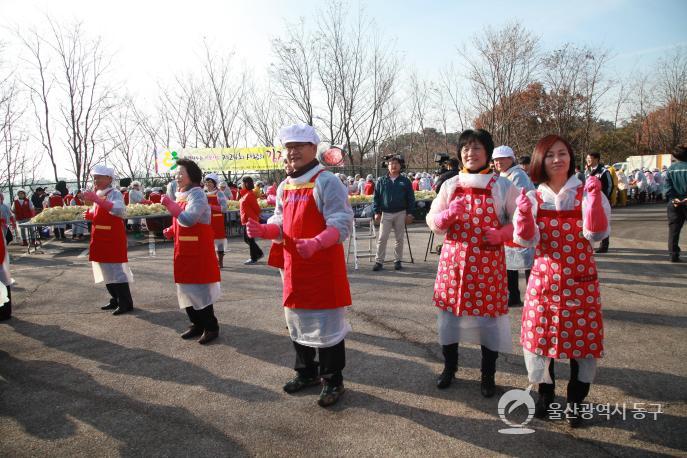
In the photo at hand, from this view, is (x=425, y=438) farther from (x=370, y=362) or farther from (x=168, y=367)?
(x=168, y=367)

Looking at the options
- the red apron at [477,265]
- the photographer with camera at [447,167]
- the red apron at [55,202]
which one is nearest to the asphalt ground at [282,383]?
the red apron at [477,265]

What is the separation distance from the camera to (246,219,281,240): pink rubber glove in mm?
3105

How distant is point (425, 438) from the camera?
2688mm

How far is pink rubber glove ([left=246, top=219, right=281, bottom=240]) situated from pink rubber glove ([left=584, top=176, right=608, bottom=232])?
80.9 inches

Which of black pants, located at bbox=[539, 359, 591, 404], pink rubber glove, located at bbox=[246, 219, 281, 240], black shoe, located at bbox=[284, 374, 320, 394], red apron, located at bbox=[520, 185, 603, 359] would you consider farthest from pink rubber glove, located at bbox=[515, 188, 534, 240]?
black shoe, located at bbox=[284, 374, 320, 394]

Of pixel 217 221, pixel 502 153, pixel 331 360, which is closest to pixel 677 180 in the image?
pixel 502 153

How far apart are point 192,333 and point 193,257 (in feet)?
2.88

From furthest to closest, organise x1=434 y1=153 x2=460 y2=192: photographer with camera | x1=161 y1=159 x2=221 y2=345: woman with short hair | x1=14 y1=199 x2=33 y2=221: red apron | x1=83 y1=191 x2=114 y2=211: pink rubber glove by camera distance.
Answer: x1=14 y1=199 x2=33 y2=221: red apron
x1=434 y1=153 x2=460 y2=192: photographer with camera
x1=83 y1=191 x2=114 y2=211: pink rubber glove
x1=161 y1=159 x2=221 y2=345: woman with short hair

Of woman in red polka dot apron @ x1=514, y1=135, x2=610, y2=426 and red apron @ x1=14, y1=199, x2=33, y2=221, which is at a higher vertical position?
red apron @ x1=14, y1=199, x2=33, y2=221

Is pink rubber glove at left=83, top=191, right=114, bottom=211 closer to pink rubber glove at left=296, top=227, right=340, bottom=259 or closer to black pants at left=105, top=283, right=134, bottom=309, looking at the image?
black pants at left=105, top=283, right=134, bottom=309

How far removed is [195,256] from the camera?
175 inches

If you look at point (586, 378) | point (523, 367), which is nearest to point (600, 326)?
point (586, 378)

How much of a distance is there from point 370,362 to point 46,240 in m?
15.8

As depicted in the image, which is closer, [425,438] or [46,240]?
[425,438]
